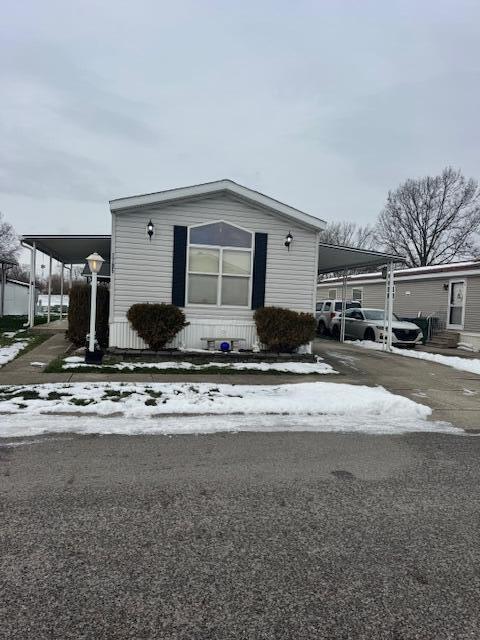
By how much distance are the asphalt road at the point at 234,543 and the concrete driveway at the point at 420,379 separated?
8.57ft

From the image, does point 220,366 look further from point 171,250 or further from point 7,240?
point 7,240

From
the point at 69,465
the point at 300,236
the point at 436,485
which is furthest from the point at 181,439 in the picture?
the point at 300,236

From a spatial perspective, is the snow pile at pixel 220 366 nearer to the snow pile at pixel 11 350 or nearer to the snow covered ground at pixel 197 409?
the snow pile at pixel 11 350

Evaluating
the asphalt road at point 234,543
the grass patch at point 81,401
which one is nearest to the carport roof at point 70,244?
the grass patch at point 81,401

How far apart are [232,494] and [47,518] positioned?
4.52 feet

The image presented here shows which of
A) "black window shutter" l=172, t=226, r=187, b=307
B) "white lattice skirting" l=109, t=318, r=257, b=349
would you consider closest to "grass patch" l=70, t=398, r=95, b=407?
"white lattice skirting" l=109, t=318, r=257, b=349

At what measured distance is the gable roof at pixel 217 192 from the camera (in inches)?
406

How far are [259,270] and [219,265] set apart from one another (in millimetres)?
955

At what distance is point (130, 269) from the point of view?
10.6 m

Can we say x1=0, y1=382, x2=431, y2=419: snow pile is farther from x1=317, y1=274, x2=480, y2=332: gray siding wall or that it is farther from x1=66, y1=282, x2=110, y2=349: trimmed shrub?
x1=317, y1=274, x2=480, y2=332: gray siding wall

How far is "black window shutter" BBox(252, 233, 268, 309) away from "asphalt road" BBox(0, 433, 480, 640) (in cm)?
650

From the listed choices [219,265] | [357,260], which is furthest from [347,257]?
[219,265]

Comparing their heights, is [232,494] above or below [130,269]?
below

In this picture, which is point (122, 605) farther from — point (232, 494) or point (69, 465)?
point (69, 465)
